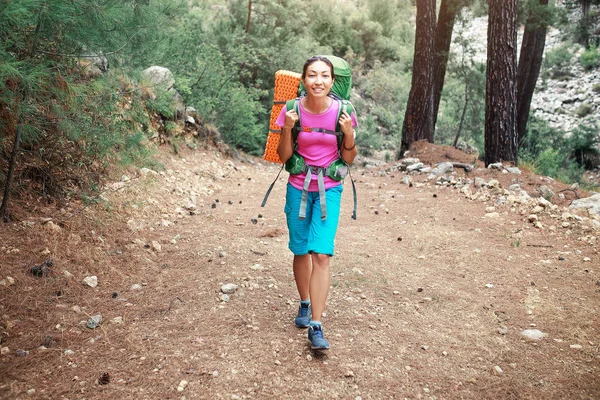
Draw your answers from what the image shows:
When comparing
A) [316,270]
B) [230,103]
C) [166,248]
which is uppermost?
[230,103]

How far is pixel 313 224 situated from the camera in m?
3.26

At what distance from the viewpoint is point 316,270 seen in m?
3.22

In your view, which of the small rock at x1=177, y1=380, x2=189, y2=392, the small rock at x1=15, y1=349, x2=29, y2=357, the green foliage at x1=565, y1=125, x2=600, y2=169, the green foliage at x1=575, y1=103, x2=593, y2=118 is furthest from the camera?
the green foliage at x1=575, y1=103, x2=593, y2=118

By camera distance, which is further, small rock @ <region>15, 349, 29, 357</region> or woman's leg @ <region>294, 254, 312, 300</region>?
woman's leg @ <region>294, 254, 312, 300</region>

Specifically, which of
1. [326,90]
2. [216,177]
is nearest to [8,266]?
[326,90]

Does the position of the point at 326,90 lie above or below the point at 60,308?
above

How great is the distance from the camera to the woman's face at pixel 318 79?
3113 mm

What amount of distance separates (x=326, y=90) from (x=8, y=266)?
8.51 feet

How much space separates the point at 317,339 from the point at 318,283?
357 mm

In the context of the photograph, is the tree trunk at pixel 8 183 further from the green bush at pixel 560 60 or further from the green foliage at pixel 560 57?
the green bush at pixel 560 60

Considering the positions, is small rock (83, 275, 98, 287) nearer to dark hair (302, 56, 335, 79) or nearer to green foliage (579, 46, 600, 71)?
dark hair (302, 56, 335, 79)

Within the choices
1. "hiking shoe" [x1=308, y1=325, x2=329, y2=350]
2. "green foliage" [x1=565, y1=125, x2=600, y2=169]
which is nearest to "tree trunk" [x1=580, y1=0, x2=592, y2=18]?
"green foliage" [x1=565, y1=125, x2=600, y2=169]

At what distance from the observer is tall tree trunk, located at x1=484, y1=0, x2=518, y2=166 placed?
328 inches

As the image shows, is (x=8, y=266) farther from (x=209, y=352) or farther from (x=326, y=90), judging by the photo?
(x=326, y=90)
